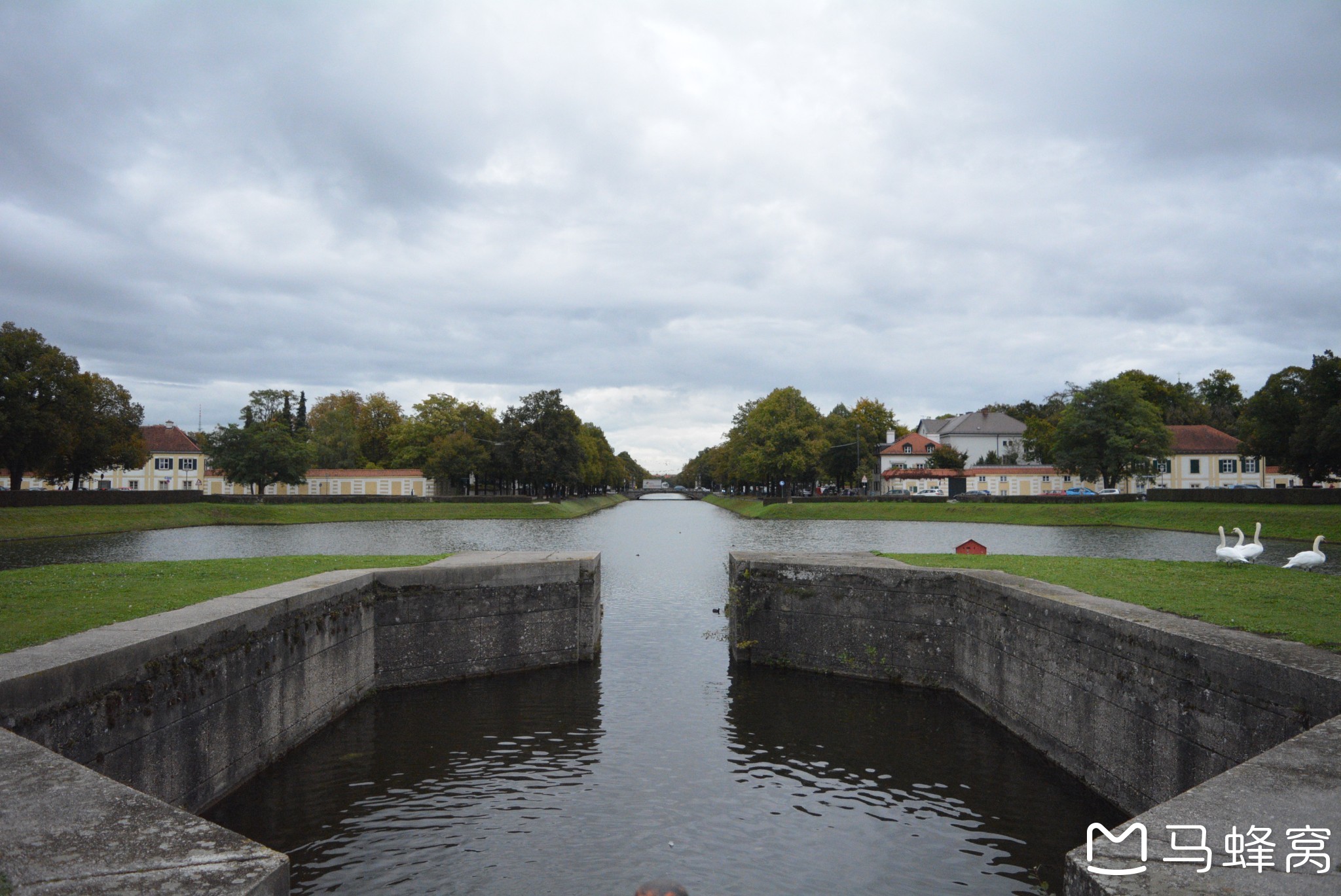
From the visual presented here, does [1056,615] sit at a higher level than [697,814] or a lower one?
higher

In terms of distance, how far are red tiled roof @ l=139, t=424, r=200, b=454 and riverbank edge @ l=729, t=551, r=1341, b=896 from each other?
126m

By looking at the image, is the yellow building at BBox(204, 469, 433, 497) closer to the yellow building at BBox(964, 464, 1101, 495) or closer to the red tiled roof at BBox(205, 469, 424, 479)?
the red tiled roof at BBox(205, 469, 424, 479)

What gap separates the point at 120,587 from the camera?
42.0ft

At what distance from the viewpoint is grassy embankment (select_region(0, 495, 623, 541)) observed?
49.2 meters

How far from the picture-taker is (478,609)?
1463 cm

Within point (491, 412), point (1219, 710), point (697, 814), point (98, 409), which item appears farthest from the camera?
point (491, 412)

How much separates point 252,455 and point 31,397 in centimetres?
2836

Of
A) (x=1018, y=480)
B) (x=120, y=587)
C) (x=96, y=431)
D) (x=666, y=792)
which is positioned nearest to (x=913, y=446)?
(x=1018, y=480)

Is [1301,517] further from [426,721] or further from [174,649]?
[174,649]

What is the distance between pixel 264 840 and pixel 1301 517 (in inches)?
2266

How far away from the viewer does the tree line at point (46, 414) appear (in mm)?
54438

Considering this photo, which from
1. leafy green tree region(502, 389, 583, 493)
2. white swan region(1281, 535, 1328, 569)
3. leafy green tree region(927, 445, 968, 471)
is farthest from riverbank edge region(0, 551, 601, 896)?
leafy green tree region(927, 445, 968, 471)

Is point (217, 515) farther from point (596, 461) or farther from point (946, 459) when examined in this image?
point (946, 459)

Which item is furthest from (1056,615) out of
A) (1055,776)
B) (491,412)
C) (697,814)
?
(491,412)
